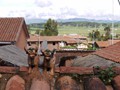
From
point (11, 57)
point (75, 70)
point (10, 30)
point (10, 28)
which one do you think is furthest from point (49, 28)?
point (75, 70)

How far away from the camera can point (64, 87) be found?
3811mm

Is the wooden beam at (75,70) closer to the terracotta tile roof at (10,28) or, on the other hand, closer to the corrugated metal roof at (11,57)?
the corrugated metal roof at (11,57)

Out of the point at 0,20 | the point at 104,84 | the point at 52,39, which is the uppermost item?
the point at 104,84

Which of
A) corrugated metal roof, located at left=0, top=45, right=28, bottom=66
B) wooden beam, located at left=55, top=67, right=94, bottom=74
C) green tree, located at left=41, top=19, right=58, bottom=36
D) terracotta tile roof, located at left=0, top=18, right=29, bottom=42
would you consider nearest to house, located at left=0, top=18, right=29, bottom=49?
terracotta tile roof, located at left=0, top=18, right=29, bottom=42

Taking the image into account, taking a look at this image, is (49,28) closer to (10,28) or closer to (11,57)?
(10,28)

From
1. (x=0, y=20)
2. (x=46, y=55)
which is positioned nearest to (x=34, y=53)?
(x=46, y=55)

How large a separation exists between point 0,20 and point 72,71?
3024 centimetres

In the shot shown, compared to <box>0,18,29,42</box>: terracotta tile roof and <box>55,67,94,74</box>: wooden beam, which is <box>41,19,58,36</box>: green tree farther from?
<box>55,67,94,74</box>: wooden beam

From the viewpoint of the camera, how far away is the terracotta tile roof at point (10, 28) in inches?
1148

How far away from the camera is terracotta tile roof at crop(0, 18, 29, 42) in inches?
1148

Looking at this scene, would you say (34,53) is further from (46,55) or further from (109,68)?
(109,68)

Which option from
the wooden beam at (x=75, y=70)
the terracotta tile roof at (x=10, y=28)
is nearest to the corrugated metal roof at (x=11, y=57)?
the wooden beam at (x=75, y=70)

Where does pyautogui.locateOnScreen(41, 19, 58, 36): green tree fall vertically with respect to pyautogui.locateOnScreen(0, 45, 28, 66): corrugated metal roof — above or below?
below

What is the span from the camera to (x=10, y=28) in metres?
31.2
